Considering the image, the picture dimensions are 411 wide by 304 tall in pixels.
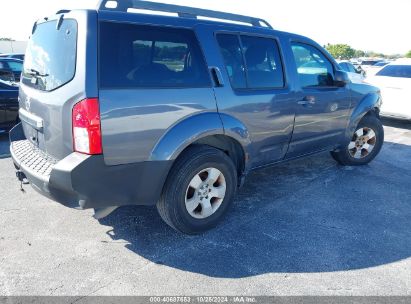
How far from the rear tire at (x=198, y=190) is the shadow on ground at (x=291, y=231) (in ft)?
0.56

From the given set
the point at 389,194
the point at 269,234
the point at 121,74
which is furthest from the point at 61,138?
the point at 389,194

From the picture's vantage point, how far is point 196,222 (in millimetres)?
3029

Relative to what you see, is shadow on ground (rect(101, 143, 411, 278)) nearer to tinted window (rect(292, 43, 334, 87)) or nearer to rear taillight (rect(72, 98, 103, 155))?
rear taillight (rect(72, 98, 103, 155))

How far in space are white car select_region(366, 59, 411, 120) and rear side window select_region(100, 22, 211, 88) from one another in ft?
21.9

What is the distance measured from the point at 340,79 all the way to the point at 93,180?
3324mm

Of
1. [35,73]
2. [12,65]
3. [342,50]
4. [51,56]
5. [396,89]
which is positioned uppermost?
[342,50]

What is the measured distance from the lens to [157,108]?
8.32 ft

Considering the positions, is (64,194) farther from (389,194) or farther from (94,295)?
(389,194)

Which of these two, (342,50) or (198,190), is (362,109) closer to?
(198,190)

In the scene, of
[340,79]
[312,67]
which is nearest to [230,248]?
[312,67]

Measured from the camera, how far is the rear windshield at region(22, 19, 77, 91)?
2.43m

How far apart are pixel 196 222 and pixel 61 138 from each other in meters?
1.37

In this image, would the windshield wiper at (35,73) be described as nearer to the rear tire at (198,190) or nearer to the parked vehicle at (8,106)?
the rear tire at (198,190)

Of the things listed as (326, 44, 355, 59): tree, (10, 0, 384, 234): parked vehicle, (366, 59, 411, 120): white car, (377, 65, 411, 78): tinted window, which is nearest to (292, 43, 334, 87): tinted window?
(10, 0, 384, 234): parked vehicle
